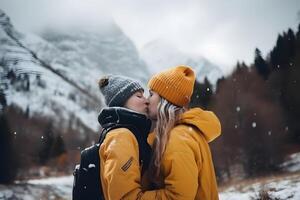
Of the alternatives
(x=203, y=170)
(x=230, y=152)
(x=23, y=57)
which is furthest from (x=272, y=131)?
(x=203, y=170)

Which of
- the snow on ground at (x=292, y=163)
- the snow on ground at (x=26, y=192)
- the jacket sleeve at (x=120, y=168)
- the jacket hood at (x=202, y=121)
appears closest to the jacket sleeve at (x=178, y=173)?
the jacket sleeve at (x=120, y=168)

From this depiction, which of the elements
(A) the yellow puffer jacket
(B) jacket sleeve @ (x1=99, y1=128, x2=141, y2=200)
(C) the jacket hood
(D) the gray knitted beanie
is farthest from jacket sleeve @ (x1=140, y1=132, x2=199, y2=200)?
(D) the gray knitted beanie

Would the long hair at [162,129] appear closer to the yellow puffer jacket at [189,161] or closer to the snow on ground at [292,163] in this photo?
the yellow puffer jacket at [189,161]

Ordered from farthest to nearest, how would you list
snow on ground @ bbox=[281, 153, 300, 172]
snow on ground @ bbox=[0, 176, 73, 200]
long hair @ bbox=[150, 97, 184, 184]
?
1. snow on ground @ bbox=[281, 153, 300, 172]
2. snow on ground @ bbox=[0, 176, 73, 200]
3. long hair @ bbox=[150, 97, 184, 184]

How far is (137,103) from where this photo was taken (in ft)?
9.47

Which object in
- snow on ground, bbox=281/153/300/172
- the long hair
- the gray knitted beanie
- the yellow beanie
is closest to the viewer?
the long hair

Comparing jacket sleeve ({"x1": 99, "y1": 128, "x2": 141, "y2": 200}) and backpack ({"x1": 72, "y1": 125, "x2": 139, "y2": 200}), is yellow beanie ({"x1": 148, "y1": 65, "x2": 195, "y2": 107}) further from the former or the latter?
backpack ({"x1": 72, "y1": 125, "x2": 139, "y2": 200})

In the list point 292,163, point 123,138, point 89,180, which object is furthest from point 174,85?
point 292,163

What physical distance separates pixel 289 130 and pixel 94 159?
32.8m

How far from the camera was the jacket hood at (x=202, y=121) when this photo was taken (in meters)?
2.61

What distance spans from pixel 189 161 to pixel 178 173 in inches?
4.7

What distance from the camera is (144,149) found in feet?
8.46

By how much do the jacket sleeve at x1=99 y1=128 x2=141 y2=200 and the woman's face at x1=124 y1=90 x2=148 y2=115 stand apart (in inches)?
17.1

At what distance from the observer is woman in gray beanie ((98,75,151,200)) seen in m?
2.26
